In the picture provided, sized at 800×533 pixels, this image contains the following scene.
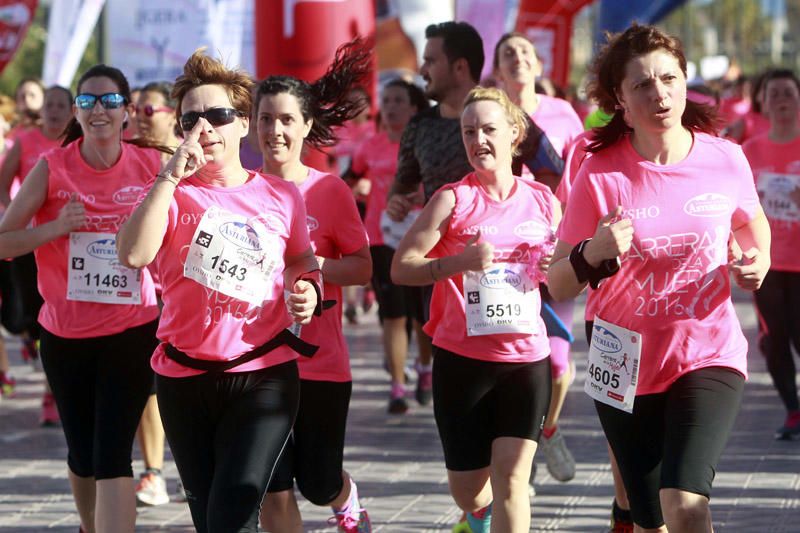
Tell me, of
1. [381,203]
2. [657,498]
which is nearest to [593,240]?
[657,498]

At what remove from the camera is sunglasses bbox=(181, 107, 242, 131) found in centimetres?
450

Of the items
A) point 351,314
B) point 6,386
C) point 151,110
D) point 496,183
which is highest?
point 151,110

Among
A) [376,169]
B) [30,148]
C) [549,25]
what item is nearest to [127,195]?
[30,148]

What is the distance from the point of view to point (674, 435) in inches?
168

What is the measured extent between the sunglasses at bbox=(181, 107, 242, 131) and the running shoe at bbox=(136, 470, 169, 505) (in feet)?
9.61

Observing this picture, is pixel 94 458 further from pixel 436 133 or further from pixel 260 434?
pixel 436 133

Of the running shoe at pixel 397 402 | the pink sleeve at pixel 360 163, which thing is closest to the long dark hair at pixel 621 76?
the running shoe at pixel 397 402

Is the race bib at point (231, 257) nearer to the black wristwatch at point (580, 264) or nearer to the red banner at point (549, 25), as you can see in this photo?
the black wristwatch at point (580, 264)

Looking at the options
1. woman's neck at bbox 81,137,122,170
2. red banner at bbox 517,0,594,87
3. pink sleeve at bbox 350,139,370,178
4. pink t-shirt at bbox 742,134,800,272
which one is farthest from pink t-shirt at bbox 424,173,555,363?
red banner at bbox 517,0,594,87

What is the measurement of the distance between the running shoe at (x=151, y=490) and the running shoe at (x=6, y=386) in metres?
3.81

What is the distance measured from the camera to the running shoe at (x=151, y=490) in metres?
6.97

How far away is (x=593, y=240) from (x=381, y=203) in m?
6.08

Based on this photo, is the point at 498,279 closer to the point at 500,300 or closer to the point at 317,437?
the point at 500,300

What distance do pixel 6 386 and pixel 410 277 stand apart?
6.03 m
